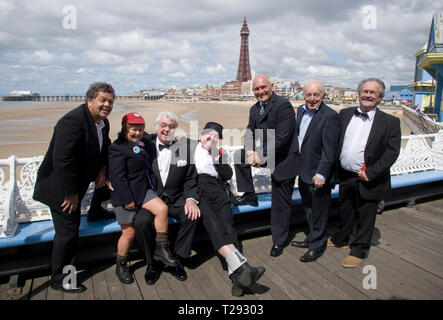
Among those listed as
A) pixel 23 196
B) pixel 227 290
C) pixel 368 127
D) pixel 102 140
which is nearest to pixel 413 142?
pixel 368 127

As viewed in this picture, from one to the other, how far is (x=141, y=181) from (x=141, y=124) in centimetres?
54

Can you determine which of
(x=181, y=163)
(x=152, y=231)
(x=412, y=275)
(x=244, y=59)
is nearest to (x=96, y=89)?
(x=181, y=163)

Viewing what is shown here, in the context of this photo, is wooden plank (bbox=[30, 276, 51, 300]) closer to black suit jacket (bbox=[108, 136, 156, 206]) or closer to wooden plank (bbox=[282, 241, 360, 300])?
black suit jacket (bbox=[108, 136, 156, 206])

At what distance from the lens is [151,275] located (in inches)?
112

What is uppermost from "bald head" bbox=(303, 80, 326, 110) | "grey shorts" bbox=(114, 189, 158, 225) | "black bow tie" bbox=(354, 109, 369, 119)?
"bald head" bbox=(303, 80, 326, 110)

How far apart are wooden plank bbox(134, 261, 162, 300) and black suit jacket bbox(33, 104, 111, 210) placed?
3.13 feet

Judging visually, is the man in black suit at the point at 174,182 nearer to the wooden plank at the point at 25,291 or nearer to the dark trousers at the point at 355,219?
the wooden plank at the point at 25,291

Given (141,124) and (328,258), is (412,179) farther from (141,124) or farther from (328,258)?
(141,124)

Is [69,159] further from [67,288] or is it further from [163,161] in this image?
[67,288]

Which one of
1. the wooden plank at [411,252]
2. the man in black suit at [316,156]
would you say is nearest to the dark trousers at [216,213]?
the man in black suit at [316,156]

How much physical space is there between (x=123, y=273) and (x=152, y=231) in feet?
1.50

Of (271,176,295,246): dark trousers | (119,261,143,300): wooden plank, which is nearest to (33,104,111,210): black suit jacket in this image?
(119,261,143,300): wooden plank

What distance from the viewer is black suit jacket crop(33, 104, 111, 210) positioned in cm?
247

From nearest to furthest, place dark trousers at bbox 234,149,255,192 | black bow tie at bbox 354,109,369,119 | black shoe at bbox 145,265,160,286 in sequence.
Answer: black shoe at bbox 145,265,160,286 → black bow tie at bbox 354,109,369,119 → dark trousers at bbox 234,149,255,192
